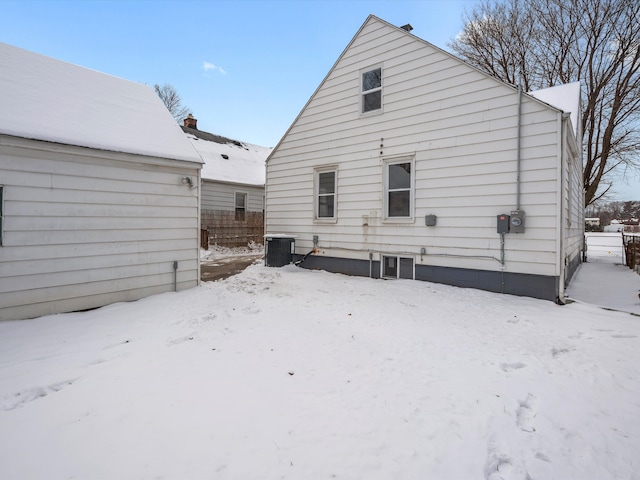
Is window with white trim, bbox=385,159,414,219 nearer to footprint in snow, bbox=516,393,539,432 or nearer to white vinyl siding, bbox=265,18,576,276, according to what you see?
white vinyl siding, bbox=265,18,576,276

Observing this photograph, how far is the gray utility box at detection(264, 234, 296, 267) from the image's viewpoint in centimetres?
991

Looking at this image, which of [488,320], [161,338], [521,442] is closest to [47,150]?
[161,338]

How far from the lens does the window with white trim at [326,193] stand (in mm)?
9297

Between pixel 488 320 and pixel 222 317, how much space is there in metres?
4.19

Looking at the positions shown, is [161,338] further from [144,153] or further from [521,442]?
[521,442]

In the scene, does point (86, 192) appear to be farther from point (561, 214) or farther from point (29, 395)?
point (561, 214)

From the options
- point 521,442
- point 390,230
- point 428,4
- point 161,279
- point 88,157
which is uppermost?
point 428,4

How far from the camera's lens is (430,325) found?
4816mm

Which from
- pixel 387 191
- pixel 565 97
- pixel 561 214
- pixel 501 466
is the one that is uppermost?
pixel 565 97

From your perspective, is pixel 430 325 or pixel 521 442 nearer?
pixel 521 442

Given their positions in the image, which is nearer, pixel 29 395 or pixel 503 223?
pixel 29 395

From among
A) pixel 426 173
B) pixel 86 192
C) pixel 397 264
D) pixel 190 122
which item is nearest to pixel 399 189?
pixel 426 173

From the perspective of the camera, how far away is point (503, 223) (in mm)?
6383

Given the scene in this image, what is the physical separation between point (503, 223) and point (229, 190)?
14.6 m
